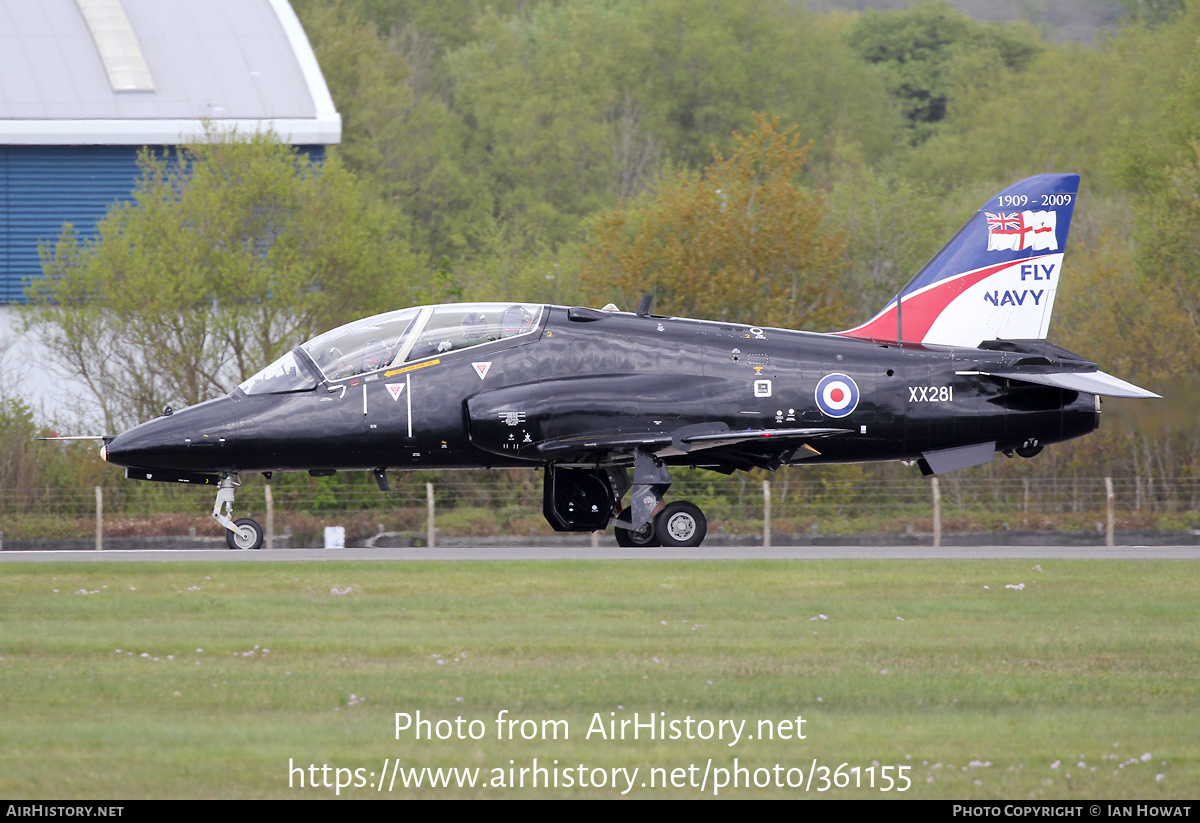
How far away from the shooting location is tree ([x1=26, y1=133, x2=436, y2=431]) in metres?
27.2

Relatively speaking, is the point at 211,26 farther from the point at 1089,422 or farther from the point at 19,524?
the point at 1089,422

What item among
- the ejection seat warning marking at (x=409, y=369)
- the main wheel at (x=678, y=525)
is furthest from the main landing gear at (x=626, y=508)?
the ejection seat warning marking at (x=409, y=369)

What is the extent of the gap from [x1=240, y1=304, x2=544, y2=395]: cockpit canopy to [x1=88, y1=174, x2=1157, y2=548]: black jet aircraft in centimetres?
2

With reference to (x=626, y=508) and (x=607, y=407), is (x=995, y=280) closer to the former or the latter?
(x=607, y=407)

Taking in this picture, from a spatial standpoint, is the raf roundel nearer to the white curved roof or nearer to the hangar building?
the white curved roof

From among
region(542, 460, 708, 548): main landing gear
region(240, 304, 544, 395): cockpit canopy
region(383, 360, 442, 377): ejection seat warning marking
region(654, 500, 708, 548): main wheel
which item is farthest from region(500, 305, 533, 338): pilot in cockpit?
region(654, 500, 708, 548): main wheel

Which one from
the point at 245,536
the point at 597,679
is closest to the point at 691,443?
the point at 245,536

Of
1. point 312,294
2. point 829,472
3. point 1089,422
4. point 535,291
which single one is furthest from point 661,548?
point 535,291

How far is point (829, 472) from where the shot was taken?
82.6ft

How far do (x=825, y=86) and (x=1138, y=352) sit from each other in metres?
42.3

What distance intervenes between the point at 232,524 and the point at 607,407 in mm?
4685

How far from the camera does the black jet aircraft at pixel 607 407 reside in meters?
15.3

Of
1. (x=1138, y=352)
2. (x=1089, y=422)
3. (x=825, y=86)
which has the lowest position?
(x=1089, y=422)

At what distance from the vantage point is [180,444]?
15.2 meters
